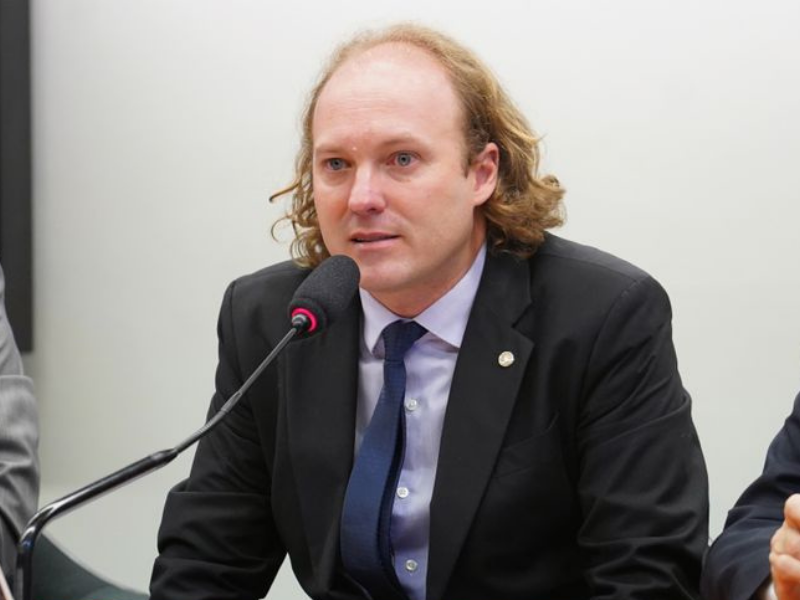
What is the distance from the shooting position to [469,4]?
9.21ft

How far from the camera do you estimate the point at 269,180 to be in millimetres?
3076

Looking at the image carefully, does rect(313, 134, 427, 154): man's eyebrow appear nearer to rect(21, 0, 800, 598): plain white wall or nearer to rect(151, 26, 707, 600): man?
rect(151, 26, 707, 600): man

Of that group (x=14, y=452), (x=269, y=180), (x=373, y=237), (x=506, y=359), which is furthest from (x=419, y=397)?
Answer: (x=269, y=180)

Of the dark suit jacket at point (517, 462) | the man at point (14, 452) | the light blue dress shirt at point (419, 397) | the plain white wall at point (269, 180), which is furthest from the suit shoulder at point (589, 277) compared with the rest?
the man at point (14, 452)

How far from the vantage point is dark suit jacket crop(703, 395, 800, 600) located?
1546 millimetres

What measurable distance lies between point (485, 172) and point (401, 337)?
31 cm

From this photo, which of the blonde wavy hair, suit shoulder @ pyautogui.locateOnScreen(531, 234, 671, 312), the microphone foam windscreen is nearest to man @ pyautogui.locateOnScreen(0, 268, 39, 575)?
the blonde wavy hair

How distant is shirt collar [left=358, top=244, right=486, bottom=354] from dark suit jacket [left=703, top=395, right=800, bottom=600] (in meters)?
0.50

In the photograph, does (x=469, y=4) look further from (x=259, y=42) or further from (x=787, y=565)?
(x=787, y=565)

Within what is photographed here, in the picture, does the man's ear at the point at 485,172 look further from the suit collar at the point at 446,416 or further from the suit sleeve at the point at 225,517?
the suit sleeve at the point at 225,517

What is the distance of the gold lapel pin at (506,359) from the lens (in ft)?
6.32

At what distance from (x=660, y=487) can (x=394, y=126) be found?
649 millimetres

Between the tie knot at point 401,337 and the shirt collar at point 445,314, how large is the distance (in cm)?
1

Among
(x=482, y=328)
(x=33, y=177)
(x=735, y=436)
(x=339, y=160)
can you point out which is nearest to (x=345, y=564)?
(x=482, y=328)
